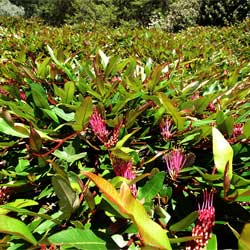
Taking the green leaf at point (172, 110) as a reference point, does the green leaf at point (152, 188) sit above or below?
below

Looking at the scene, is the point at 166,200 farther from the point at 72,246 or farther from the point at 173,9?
the point at 173,9

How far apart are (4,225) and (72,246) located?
0.58 ft

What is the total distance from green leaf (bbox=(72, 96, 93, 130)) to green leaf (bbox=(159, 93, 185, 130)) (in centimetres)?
25

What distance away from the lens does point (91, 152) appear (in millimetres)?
1475

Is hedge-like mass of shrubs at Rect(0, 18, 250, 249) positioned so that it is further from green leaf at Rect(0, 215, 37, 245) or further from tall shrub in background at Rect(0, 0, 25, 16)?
tall shrub in background at Rect(0, 0, 25, 16)


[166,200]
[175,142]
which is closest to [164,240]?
[166,200]

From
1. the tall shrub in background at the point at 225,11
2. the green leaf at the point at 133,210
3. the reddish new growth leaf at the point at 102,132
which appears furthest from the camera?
the tall shrub in background at the point at 225,11

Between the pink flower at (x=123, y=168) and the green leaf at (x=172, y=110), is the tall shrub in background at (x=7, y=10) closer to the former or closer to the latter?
the green leaf at (x=172, y=110)

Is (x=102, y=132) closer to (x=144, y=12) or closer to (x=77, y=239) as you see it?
(x=77, y=239)

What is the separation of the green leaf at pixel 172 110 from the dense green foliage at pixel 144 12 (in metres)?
16.0

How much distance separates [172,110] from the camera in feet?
4.42

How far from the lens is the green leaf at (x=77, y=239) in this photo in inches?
36.6

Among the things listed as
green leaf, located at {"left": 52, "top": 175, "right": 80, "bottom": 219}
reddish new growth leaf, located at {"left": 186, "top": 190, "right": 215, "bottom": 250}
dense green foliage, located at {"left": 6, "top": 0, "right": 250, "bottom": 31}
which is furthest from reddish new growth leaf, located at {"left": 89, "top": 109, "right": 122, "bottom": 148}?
dense green foliage, located at {"left": 6, "top": 0, "right": 250, "bottom": 31}

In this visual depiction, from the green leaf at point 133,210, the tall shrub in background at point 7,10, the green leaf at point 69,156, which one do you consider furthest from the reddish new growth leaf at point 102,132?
the tall shrub in background at point 7,10
